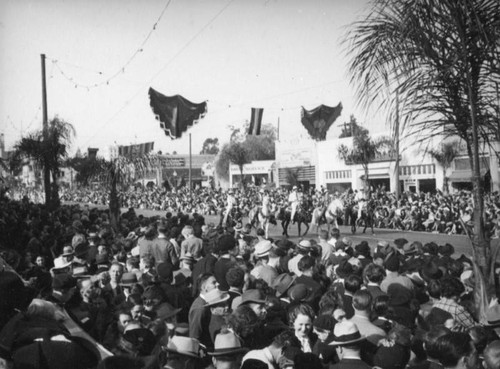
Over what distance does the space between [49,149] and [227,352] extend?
61.8ft

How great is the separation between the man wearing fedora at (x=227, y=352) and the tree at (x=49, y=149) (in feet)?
60.6

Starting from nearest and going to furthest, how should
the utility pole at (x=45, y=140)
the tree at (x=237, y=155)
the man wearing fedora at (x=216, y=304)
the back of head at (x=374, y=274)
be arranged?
1. the man wearing fedora at (x=216, y=304)
2. the back of head at (x=374, y=274)
3. the utility pole at (x=45, y=140)
4. the tree at (x=237, y=155)

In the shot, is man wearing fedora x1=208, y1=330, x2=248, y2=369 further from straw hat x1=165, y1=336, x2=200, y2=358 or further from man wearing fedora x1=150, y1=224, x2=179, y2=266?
man wearing fedora x1=150, y1=224, x2=179, y2=266

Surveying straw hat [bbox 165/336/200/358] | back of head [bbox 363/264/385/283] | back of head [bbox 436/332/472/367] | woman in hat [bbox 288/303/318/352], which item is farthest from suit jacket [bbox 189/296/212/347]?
back of head [bbox 436/332/472/367]

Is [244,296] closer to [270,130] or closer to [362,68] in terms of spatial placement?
[362,68]

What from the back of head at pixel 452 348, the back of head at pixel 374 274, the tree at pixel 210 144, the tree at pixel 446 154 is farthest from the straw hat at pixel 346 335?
the tree at pixel 210 144

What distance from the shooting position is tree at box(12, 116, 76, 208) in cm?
2014

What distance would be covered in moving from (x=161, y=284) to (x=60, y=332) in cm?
284

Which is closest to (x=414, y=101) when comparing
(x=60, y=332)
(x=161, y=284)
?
(x=161, y=284)

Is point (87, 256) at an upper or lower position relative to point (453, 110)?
lower

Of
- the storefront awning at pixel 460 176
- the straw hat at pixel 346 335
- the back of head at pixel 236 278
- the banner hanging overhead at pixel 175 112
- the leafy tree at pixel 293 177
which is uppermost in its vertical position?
the banner hanging overhead at pixel 175 112

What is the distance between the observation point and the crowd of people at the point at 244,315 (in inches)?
120

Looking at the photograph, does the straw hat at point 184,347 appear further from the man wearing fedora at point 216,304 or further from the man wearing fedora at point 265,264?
the man wearing fedora at point 265,264

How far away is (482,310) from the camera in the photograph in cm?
477
